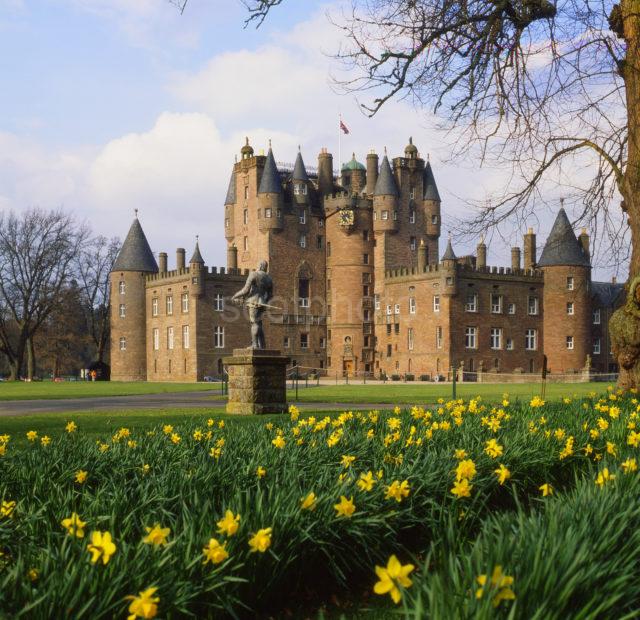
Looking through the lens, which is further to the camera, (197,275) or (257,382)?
(197,275)

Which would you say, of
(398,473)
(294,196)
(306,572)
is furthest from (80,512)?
(294,196)

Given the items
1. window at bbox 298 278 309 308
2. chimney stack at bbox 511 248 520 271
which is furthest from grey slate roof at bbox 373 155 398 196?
chimney stack at bbox 511 248 520 271

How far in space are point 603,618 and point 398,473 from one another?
9.04ft

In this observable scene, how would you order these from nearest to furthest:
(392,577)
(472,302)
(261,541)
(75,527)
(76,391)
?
(392,577) < (261,541) < (75,527) < (76,391) < (472,302)

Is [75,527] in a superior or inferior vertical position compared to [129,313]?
inferior

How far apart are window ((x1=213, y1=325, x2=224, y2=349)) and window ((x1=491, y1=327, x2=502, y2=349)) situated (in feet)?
75.6

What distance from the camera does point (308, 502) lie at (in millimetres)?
4805

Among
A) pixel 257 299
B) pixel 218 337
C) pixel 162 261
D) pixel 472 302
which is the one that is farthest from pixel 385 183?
pixel 257 299

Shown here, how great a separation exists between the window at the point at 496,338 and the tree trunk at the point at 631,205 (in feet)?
183

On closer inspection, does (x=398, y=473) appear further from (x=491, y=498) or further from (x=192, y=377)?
(x=192, y=377)

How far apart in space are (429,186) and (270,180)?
629 inches

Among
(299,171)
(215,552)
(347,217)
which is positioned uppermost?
(299,171)

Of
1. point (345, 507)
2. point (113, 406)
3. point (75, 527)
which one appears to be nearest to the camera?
point (75, 527)

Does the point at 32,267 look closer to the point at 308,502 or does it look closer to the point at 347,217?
the point at 347,217
